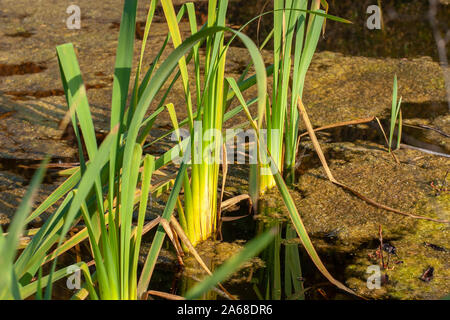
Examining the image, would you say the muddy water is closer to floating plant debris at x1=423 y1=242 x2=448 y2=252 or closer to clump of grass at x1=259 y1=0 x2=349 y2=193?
floating plant debris at x1=423 y1=242 x2=448 y2=252

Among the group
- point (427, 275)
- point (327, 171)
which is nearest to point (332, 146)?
point (327, 171)

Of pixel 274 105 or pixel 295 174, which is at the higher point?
pixel 274 105

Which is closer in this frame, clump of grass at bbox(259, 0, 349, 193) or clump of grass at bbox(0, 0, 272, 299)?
clump of grass at bbox(0, 0, 272, 299)

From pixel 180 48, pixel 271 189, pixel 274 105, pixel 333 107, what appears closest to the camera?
pixel 180 48

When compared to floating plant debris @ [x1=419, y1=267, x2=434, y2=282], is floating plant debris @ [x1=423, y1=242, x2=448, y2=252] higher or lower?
higher

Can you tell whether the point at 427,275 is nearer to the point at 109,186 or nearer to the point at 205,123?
the point at 205,123

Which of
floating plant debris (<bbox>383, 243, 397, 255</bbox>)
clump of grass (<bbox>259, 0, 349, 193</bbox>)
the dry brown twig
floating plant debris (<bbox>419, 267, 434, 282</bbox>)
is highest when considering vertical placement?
clump of grass (<bbox>259, 0, 349, 193</bbox>)

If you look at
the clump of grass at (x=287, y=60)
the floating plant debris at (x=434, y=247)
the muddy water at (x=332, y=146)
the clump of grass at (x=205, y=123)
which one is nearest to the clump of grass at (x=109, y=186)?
the clump of grass at (x=205, y=123)

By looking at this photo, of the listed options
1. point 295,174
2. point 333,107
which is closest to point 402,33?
point 333,107

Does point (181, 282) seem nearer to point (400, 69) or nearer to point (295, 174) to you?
point (295, 174)

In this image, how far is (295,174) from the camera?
161 cm

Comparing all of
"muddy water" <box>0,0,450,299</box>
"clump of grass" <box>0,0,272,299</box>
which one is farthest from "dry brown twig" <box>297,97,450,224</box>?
"clump of grass" <box>0,0,272,299</box>

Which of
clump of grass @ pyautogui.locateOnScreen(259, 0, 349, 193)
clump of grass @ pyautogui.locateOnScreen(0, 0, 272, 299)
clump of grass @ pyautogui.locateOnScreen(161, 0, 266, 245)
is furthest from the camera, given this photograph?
clump of grass @ pyautogui.locateOnScreen(259, 0, 349, 193)

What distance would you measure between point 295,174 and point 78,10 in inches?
84.1
